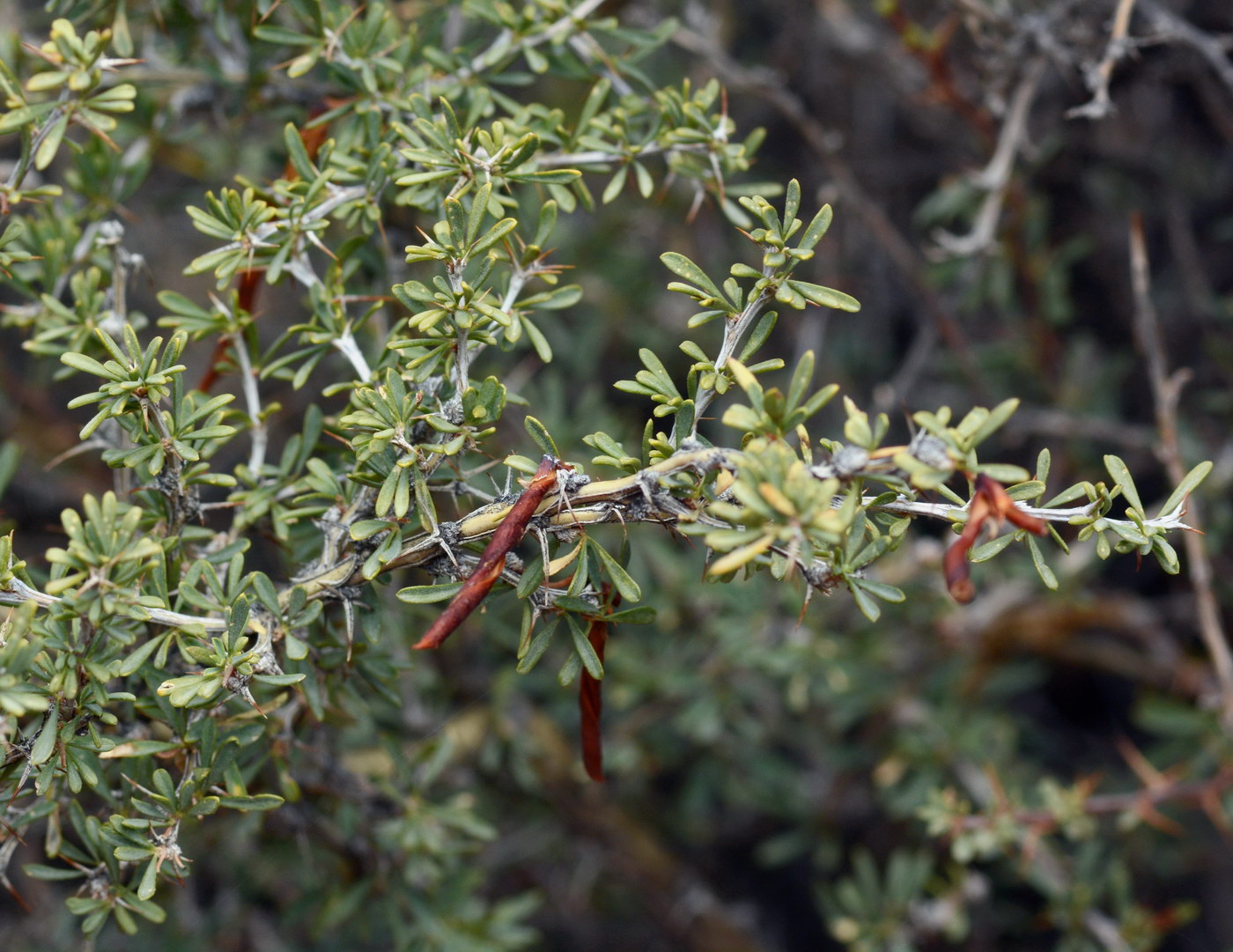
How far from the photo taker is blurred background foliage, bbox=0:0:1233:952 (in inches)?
72.3

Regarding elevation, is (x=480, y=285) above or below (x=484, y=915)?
above

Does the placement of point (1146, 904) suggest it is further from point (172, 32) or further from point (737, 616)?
point (172, 32)

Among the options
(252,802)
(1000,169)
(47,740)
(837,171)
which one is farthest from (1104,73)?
(47,740)

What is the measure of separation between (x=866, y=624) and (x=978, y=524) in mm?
1563

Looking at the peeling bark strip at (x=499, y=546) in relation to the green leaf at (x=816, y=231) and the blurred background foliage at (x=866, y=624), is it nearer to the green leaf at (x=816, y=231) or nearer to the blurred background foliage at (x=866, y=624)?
the green leaf at (x=816, y=231)

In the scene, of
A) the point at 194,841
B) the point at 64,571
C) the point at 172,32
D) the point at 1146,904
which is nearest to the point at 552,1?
the point at 172,32

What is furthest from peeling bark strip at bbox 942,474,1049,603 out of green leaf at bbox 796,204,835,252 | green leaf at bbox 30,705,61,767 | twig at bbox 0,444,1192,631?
green leaf at bbox 30,705,61,767

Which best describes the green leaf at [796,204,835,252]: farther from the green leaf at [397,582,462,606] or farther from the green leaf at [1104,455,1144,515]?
the green leaf at [397,582,462,606]

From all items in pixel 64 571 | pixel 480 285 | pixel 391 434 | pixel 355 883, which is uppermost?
pixel 480 285

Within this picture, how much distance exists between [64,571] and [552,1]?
996 millimetres

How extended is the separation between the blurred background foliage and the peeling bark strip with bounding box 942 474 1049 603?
Result: 988 mm

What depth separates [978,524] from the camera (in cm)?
83

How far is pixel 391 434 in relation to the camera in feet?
3.19

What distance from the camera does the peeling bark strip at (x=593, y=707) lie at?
106 centimetres
